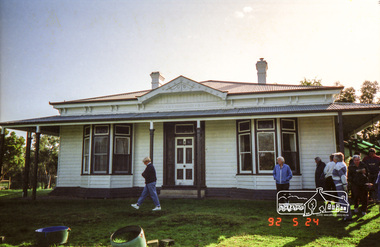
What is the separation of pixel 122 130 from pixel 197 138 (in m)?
4.37

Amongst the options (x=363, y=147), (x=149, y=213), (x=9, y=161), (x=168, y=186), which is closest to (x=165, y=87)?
(x=168, y=186)

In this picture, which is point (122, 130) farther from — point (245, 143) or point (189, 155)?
point (245, 143)

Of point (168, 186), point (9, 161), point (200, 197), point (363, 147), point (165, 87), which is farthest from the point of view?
point (9, 161)

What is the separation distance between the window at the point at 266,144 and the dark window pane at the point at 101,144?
24.0 feet

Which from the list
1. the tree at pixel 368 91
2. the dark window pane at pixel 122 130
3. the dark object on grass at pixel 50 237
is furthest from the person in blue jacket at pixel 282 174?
the tree at pixel 368 91

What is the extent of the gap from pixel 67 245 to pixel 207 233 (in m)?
2.93

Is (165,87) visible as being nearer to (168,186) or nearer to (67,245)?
(168,186)

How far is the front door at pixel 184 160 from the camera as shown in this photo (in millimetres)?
13859

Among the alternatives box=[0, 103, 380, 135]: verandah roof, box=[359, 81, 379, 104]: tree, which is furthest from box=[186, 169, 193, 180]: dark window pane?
box=[359, 81, 379, 104]: tree

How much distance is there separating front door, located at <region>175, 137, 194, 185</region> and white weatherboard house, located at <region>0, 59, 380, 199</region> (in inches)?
1.8

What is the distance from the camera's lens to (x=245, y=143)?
13.1 m

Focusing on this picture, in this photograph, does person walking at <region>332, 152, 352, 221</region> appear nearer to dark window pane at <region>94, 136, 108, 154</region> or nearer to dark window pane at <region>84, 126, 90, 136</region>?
dark window pane at <region>94, 136, 108, 154</region>

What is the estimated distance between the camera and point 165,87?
47.9 ft

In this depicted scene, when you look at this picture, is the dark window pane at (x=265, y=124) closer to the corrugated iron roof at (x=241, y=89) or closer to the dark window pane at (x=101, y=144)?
the corrugated iron roof at (x=241, y=89)
